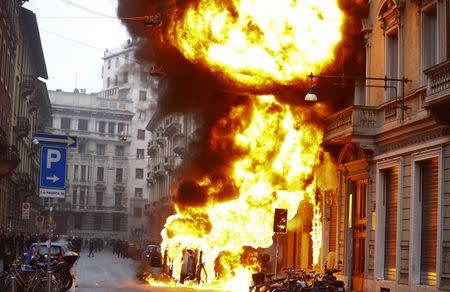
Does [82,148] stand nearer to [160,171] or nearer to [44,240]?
[160,171]

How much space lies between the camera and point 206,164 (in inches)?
1258

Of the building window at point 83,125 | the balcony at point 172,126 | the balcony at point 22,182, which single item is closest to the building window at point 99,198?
the building window at point 83,125

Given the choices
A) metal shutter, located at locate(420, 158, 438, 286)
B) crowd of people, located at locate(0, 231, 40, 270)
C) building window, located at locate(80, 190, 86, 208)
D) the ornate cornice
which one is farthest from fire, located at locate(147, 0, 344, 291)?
building window, located at locate(80, 190, 86, 208)

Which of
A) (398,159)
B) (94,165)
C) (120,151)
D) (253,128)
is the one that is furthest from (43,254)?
(120,151)

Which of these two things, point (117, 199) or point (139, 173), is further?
point (139, 173)

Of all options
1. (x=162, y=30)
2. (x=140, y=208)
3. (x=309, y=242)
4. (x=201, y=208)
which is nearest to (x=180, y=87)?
(x=162, y=30)

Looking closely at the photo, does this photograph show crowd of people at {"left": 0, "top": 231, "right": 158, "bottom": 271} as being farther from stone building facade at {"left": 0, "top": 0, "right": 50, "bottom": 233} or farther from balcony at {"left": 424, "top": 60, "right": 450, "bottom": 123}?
balcony at {"left": 424, "top": 60, "right": 450, "bottom": 123}

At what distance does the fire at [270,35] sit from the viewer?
1100 inches

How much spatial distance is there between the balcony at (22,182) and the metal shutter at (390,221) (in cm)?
3862

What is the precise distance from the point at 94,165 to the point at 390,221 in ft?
302

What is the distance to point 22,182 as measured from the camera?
195ft

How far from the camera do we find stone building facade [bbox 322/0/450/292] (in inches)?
817

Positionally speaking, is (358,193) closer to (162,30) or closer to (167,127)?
(162,30)

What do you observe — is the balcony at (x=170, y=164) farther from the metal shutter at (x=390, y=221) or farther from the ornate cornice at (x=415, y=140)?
the ornate cornice at (x=415, y=140)
